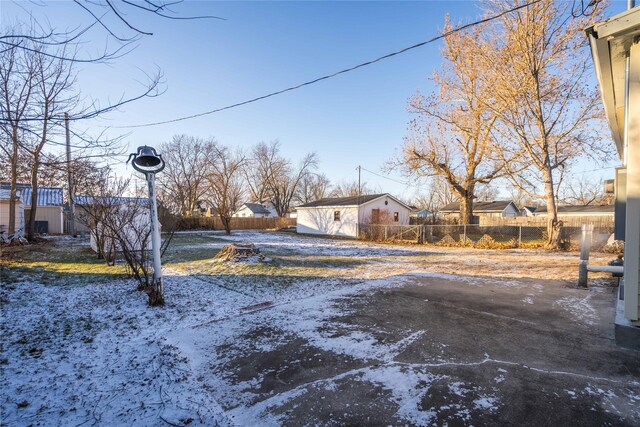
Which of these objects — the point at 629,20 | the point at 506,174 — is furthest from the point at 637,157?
the point at 506,174

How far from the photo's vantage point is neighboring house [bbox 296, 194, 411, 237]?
24250 millimetres

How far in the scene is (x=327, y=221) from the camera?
26859mm

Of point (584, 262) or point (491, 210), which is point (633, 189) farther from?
point (491, 210)

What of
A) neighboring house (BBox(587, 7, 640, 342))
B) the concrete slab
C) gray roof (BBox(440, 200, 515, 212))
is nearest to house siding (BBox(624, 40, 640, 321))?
neighboring house (BBox(587, 7, 640, 342))

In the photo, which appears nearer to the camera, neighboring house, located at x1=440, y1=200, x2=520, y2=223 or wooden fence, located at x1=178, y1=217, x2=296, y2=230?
wooden fence, located at x1=178, y1=217, x2=296, y2=230

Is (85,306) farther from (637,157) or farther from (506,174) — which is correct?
(506,174)

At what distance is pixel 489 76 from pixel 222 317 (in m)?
17.2

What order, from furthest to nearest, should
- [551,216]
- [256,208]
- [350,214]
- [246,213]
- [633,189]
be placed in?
[246,213] → [256,208] → [350,214] → [551,216] → [633,189]

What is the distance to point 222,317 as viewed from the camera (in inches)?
188

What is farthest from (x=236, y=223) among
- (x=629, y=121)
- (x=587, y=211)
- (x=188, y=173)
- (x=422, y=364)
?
(x=587, y=211)

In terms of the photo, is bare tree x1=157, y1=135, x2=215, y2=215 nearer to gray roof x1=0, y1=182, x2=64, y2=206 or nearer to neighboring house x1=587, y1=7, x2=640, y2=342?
gray roof x1=0, y1=182, x2=64, y2=206

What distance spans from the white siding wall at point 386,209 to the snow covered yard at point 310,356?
17.7m

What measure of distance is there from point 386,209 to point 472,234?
6895 millimetres

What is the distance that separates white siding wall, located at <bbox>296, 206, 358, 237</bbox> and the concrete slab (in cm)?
1897
